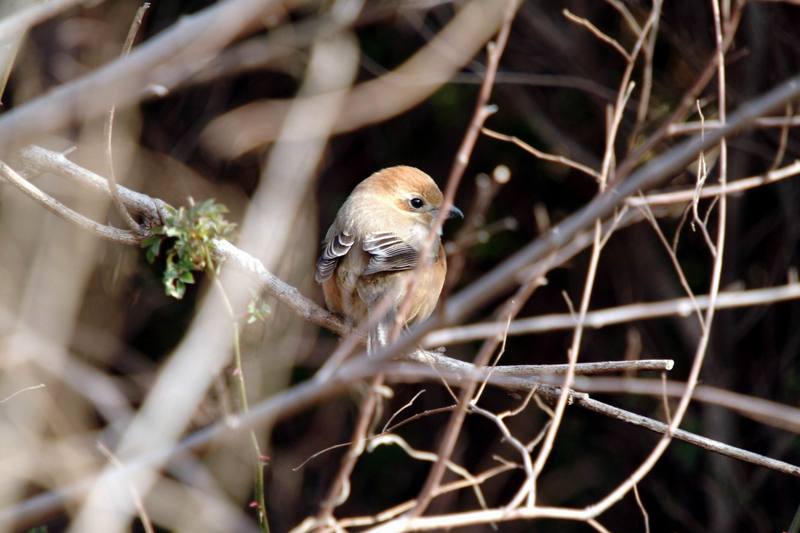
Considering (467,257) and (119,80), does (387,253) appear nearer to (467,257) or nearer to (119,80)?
(467,257)

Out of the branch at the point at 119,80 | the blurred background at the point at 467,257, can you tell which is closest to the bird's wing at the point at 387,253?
the blurred background at the point at 467,257

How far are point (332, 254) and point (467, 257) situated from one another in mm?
1992

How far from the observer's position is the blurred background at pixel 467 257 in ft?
19.8

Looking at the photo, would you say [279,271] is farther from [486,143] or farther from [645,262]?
[645,262]

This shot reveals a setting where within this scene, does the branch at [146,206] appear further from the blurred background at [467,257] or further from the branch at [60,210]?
the blurred background at [467,257]

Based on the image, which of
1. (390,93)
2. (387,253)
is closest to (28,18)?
(387,253)

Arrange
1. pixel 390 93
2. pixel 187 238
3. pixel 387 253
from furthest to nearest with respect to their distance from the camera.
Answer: pixel 390 93, pixel 387 253, pixel 187 238

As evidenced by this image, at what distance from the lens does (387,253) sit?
14.9 ft

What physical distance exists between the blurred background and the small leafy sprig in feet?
6.29

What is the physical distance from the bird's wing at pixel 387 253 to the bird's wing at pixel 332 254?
0.11 metres

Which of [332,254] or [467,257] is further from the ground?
[332,254]

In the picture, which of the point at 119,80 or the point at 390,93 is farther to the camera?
the point at 390,93

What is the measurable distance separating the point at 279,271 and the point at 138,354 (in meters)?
1.59

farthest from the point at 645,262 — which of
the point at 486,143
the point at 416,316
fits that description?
the point at 416,316
